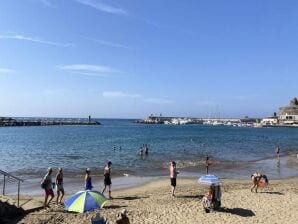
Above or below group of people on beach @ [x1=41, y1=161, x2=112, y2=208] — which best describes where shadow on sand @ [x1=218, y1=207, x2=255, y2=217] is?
below

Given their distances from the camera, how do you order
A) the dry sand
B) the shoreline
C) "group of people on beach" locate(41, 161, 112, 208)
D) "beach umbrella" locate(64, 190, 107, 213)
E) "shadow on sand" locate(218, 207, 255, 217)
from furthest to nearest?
the shoreline → "group of people on beach" locate(41, 161, 112, 208) → "shadow on sand" locate(218, 207, 255, 217) → the dry sand → "beach umbrella" locate(64, 190, 107, 213)

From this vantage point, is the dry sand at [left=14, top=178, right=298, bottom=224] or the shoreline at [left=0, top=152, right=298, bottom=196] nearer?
the dry sand at [left=14, top=178, right=298, bottom=224]

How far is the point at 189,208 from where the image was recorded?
16.7 meters

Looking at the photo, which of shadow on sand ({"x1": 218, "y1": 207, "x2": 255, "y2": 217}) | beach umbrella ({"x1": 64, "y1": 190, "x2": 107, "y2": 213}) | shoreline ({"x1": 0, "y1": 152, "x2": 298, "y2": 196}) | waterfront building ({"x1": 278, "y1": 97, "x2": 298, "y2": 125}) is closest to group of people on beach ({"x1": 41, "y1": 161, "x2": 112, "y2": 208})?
beach umbrella ({"x1": 64, "y1": 190, "x2": 107, "y2": 213})

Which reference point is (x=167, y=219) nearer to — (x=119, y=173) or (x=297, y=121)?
(x=119, y=173)

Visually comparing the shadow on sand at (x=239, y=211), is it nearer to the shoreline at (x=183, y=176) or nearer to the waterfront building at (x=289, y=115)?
the shoreline at (x=183, y=176)

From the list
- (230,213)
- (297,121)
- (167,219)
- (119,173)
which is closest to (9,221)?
(167,219)

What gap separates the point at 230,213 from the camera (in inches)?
626

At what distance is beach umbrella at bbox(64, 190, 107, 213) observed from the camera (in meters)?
12.9

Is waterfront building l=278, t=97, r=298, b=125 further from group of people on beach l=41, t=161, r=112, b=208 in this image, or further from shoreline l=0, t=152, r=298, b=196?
group of people on beach l=41, t=161, r=112, b=208

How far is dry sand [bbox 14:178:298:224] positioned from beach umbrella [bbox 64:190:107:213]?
1.86 metres

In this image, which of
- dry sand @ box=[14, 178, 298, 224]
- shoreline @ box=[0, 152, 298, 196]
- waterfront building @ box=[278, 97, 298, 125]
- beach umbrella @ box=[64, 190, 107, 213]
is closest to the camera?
beach umbrella @ box=[64, 190, 107, 213]

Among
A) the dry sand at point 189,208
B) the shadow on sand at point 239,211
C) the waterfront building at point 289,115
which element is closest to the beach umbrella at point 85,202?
the dry sand at point 189,208

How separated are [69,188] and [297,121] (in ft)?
536
